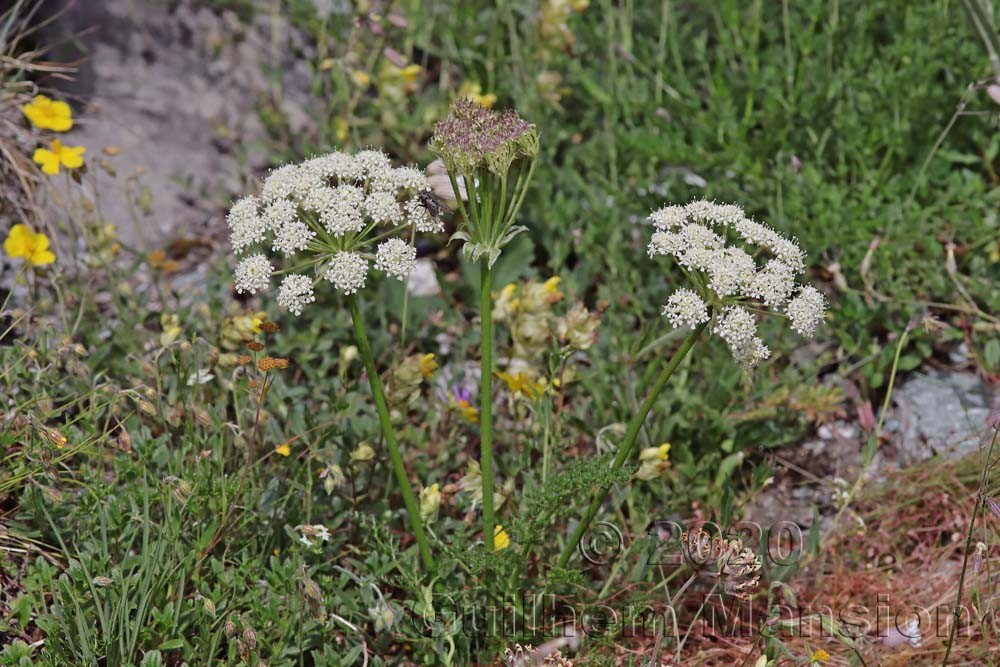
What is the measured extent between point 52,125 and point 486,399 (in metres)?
1.95

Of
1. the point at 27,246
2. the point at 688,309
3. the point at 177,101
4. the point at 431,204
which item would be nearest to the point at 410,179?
the point at 431,204

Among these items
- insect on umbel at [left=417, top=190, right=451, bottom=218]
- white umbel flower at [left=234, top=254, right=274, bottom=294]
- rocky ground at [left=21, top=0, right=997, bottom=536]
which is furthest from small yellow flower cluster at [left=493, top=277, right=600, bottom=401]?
rocky ground at [left=21, top=0, right=997, bottom=536]

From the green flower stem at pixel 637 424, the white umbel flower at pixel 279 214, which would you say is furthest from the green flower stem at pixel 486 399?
the white umbel flower at pixel 279 214

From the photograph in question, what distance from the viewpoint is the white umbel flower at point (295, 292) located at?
1963 mm

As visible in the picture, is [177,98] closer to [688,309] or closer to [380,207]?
[380,207]

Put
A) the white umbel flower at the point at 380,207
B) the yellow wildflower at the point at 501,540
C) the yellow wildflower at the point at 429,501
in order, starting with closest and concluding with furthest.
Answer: the white umbel flower at the point at 380,207 < the yellow wildflower at the point at 501,540 < the yellow wildflower at the point at 429,501

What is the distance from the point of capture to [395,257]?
196 cm

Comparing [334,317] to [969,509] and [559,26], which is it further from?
[969,509]

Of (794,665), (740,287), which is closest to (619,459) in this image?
(740,287)

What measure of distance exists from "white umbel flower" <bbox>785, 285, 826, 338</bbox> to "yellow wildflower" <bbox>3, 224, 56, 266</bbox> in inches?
87.0

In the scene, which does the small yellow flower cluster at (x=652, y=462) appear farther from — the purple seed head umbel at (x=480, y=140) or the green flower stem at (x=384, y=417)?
the purple seed head umbel at (x=480, y=140)

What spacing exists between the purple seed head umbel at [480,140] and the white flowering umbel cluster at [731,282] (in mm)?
329

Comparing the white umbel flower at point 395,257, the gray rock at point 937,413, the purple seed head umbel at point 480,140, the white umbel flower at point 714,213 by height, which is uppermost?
the purple seed head umbel at point 480,140

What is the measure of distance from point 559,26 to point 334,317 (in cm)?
155
